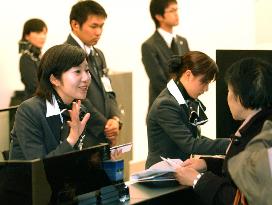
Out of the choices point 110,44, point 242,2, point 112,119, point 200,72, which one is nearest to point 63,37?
point 110,44

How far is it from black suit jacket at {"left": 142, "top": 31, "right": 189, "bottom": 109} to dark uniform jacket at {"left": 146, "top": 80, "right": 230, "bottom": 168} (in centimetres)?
219

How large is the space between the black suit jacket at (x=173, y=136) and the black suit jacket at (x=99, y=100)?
825 millimetres

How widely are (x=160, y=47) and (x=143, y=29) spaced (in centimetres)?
156

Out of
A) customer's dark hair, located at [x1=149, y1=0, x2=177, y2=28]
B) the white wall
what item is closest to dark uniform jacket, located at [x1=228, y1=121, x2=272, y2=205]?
customer's dark hair, located at [x1=149, y1=0, x2=177, y2=28]

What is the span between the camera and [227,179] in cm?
292

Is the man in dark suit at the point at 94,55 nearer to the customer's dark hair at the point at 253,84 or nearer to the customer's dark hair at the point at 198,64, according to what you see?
the customer's dark hair at the point at 198,64

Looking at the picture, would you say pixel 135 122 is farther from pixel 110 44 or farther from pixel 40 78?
pixel 40 78

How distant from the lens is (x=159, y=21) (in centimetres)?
630

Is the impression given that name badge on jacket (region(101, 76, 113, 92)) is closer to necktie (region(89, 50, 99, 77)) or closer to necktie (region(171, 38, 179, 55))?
necktie (region(89, 50, 99, 77))

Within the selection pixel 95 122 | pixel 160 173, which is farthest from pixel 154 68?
pixel 160 173

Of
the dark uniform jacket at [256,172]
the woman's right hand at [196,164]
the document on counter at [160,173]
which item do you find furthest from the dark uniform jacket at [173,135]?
the dark uniform jacket at [256,172]

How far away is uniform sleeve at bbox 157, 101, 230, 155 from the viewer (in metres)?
3.66

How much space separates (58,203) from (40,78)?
0.80 meters

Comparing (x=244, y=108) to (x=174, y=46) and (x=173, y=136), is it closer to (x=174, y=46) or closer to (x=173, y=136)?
(x=173, y=136)
